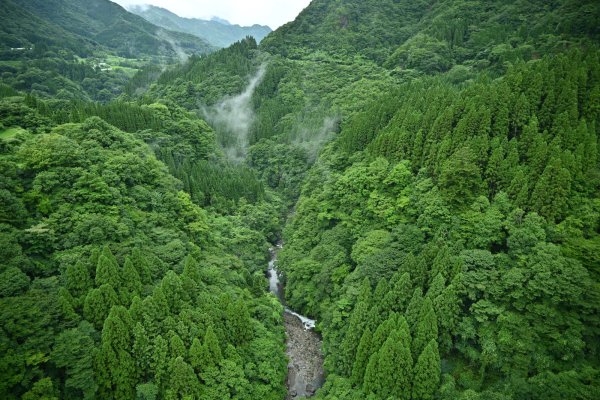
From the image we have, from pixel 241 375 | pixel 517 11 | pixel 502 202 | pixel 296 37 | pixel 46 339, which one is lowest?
pixel 241 375

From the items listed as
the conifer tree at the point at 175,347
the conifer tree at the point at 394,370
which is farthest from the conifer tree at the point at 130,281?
the conifer tree at the point at 394,370

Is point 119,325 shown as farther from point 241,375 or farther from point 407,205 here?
point 407,205

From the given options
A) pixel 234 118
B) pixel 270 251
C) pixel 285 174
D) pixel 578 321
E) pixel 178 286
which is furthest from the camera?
pixel 234 118

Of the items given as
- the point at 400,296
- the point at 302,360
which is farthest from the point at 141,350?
the point at 400,296

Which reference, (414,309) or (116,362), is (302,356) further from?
(116,362)

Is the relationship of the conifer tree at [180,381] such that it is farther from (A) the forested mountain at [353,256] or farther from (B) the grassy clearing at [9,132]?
(B) the grassy clearing at [9,132]

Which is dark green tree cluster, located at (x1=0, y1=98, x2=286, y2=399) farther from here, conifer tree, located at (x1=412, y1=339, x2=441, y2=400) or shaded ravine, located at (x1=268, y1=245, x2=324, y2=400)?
conifer tree, located at (x1=412, y1=339, x2=441, y2=400)

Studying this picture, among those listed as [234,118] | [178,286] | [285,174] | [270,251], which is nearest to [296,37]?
[234,118]
